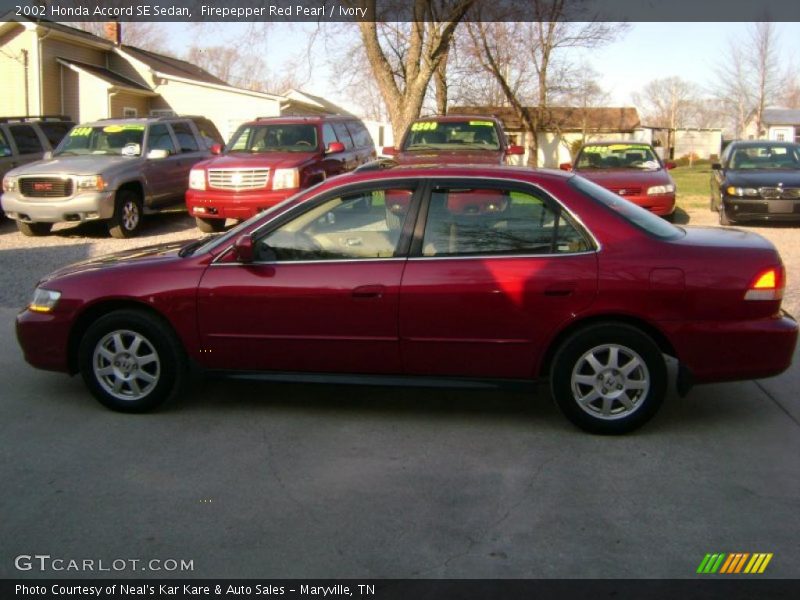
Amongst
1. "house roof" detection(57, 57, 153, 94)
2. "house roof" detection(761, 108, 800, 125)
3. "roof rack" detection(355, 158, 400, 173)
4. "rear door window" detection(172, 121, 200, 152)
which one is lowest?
"roof rack" detection(355, 158, 400, 173)

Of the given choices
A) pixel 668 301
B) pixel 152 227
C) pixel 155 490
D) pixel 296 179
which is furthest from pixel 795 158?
pixel 155 490

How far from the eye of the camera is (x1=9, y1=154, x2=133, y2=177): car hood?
13297mm

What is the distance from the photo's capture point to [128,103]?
28219mm

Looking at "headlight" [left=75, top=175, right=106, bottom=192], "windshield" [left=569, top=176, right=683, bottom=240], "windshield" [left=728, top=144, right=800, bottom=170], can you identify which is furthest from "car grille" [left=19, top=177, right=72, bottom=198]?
"windshield" [left=728, top=144, right=800, bottom=170]

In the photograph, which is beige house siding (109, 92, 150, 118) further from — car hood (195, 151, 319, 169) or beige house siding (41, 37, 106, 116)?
car hood (195, 151, 319, 169)

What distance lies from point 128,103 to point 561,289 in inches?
1019

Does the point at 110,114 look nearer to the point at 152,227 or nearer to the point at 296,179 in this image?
the point at 152,227

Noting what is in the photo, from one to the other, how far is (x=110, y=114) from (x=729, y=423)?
24.5 m

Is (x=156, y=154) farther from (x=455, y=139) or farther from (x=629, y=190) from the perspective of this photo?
(x=629, y=190)

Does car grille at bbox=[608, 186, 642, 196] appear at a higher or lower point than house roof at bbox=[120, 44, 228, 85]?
lower

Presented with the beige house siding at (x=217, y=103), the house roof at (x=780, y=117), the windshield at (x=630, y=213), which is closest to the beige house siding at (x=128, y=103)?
the beige house siding at (x=217, y=103)

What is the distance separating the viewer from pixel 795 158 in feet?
53.5

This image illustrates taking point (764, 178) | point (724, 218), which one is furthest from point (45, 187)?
point (764, 178)

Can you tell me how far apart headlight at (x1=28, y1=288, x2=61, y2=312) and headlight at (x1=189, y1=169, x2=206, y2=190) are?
26.4 feet
